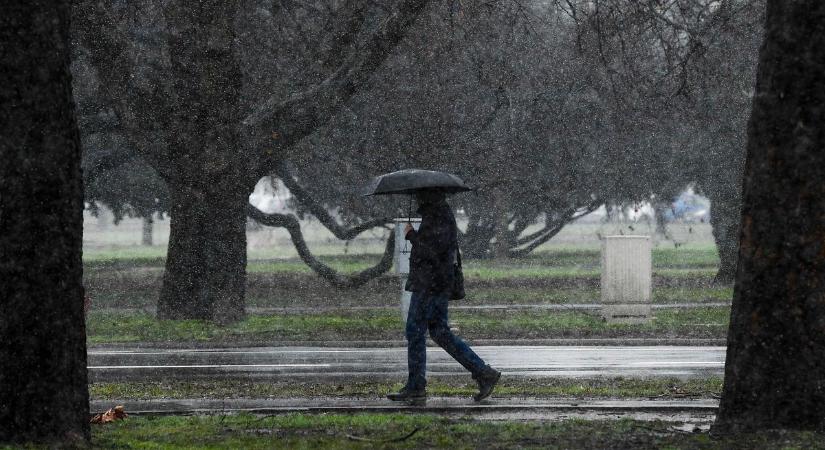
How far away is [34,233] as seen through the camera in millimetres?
7602

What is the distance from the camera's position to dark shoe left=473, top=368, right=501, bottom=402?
10.8m

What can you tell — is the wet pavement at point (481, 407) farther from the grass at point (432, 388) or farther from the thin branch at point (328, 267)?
the thin branch at point (328, 267)

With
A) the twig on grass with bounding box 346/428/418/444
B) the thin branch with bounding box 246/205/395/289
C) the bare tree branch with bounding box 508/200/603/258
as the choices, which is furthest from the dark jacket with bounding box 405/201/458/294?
the bare tree branch with bounding box 508/200/603/258

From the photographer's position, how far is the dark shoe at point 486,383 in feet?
35.3

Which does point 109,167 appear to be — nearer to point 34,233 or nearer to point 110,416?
point 110,416

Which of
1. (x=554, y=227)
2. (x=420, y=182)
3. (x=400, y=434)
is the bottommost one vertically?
(x=400, y=434)

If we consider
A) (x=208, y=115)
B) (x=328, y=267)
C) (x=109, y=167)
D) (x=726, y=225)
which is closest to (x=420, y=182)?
(x=208, y=115)

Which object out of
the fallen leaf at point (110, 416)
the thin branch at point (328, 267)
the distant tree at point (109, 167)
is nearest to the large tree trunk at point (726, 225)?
the thin branch at point (328, 267)

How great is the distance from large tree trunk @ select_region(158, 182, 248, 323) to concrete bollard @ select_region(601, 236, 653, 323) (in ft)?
18.8

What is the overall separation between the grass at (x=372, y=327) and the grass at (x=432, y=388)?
561 cm

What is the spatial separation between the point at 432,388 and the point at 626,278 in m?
8.49

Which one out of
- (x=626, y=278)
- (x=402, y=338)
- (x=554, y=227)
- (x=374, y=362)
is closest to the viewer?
→ (x=374, y=362)

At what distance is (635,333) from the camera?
18781 millimetres

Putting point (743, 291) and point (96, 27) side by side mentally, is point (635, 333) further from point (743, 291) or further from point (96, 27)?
point (743, 291)
